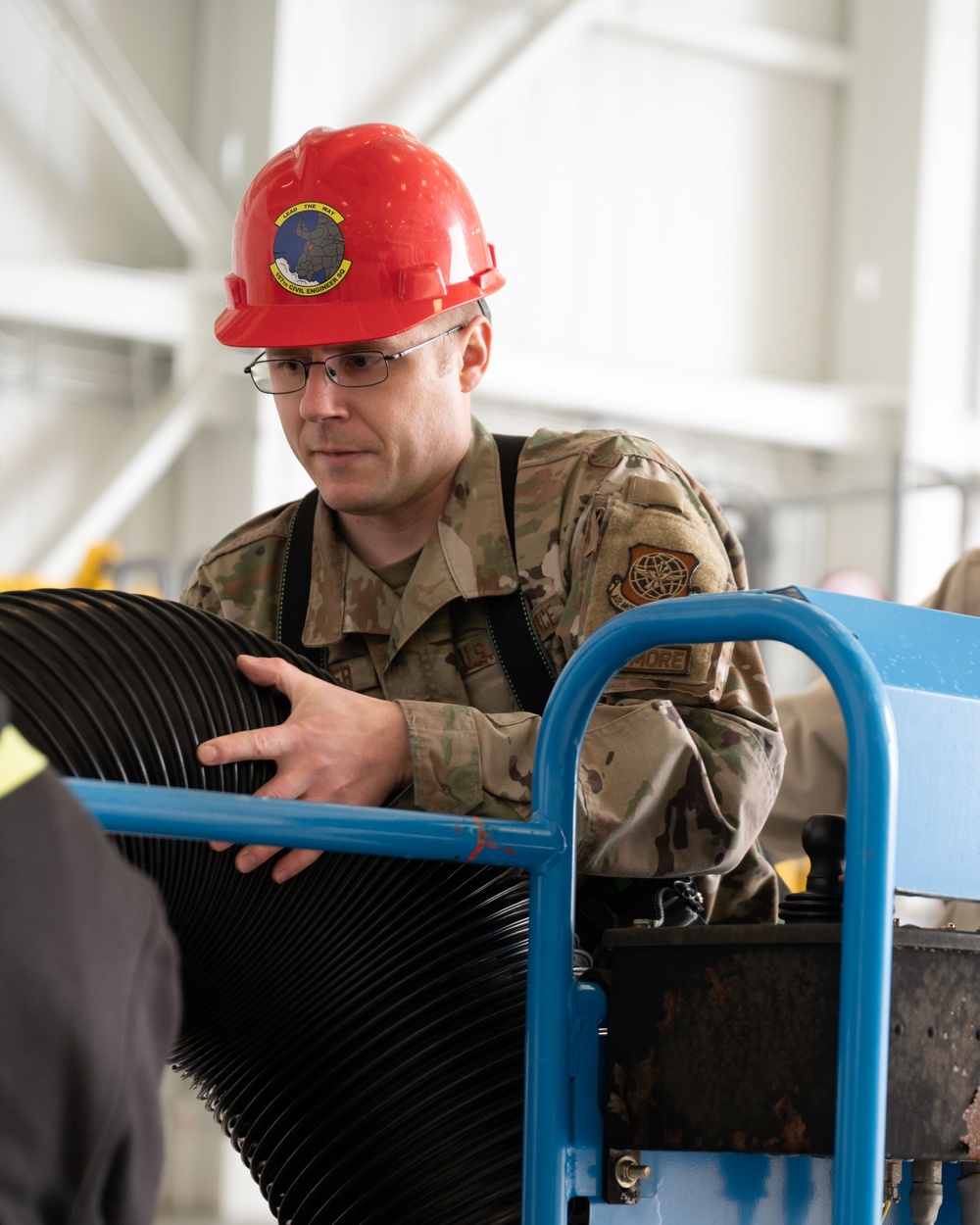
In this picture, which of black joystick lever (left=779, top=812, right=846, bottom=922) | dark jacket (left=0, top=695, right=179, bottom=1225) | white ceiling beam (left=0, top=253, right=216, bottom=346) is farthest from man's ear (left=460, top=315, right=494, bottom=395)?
white ceiling beam (left=0, top=253, right=216, bottom=346)

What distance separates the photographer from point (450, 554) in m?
1.94

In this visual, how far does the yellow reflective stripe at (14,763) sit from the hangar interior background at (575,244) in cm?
550

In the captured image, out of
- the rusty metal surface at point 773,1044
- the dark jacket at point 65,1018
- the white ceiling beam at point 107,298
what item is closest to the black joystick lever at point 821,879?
the rusty metal surface at point 773,1044

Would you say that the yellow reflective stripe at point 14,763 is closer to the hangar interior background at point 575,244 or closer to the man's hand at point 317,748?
the man's hand at point 317,748

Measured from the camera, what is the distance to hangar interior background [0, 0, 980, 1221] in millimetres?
7387

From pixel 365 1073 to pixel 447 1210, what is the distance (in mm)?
143

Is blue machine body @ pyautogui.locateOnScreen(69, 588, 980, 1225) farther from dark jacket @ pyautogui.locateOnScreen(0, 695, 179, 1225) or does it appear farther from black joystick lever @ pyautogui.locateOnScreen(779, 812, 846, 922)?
dark jacket @ pyautogui.locateOnScreen(0, 695, 179, 1225)

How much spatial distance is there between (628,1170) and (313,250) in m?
1.03

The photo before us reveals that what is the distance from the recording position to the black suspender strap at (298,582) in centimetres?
204

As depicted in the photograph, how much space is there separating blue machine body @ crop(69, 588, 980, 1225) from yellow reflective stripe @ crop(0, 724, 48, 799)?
0.27 metres

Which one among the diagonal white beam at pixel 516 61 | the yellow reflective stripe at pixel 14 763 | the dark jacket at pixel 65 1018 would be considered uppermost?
the diagonal white beam at pixel 516 61

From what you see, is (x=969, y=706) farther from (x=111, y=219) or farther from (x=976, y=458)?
(x=976, y=458)

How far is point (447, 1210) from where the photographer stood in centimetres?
151

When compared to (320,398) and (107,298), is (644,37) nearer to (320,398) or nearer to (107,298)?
(107,298)
